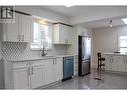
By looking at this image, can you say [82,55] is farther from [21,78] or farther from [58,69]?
[21,78]

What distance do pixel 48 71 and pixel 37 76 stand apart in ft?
1.69

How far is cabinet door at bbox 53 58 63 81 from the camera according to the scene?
15.3 feet

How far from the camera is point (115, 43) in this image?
7820mm

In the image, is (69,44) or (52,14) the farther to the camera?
(69,44)

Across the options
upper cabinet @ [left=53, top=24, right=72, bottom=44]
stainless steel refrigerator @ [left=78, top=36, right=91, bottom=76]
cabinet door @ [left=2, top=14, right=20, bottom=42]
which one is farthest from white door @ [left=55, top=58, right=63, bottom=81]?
cabinet door @ [left=2, top=14, right=20, bottom=42]

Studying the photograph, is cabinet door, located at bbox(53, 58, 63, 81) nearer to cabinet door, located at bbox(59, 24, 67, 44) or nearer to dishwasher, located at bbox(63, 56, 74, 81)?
dishwasher, located at bbox(63, 56, 74, 81)

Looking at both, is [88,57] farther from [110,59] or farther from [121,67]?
[121,67]

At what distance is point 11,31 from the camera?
3.56m

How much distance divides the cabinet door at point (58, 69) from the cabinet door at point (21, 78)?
4.07 feet

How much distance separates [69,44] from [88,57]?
3.63 feet

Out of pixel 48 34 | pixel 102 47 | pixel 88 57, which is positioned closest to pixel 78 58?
pixel 88 57

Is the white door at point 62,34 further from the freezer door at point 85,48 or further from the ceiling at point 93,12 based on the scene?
the freezer door at point 85,48

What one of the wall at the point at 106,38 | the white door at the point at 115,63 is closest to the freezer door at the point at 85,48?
the white door at the point at 115,63

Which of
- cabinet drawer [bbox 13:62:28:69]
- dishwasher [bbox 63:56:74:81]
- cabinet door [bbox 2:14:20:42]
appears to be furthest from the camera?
dishwasher [bbox 63:56:74:81]
